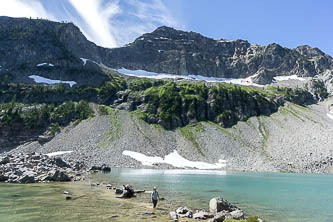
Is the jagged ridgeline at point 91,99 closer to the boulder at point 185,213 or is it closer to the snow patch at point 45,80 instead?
the snow patch at point 45,80

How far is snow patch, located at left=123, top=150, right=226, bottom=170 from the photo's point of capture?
328ft

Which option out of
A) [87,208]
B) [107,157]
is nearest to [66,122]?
[107,157]

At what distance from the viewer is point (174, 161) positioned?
10350 centimetres

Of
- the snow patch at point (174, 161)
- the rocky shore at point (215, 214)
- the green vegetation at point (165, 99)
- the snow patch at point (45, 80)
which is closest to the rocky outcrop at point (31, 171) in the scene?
the rocky shore at point (215, 214)

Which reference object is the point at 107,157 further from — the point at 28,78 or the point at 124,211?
the point at 28,78

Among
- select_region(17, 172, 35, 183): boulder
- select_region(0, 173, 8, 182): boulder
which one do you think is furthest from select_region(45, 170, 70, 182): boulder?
select_region(0, 173, 8, 182): boulder

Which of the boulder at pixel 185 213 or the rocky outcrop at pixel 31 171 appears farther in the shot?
the rocky outcrop at pixel 31 171

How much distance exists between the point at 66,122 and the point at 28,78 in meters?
68.7

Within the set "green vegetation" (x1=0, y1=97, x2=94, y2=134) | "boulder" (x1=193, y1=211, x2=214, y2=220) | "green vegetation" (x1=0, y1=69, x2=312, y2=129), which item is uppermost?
"green vegetation" (x1=0, y1=69, x2=312, y2=129)

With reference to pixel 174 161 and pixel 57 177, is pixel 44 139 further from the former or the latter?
pixel 57 177

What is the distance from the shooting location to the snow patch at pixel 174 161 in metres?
99.9

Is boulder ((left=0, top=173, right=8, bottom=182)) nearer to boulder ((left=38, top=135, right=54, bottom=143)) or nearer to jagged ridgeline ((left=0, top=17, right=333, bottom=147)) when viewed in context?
boulder ((left=38, top=135, right=54, bottom=143))

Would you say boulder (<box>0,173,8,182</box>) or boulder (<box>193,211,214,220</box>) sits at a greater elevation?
boulder (<box>0,173,8,182</box>)

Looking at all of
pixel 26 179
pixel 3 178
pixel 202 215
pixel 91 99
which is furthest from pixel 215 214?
pixel 91 99
